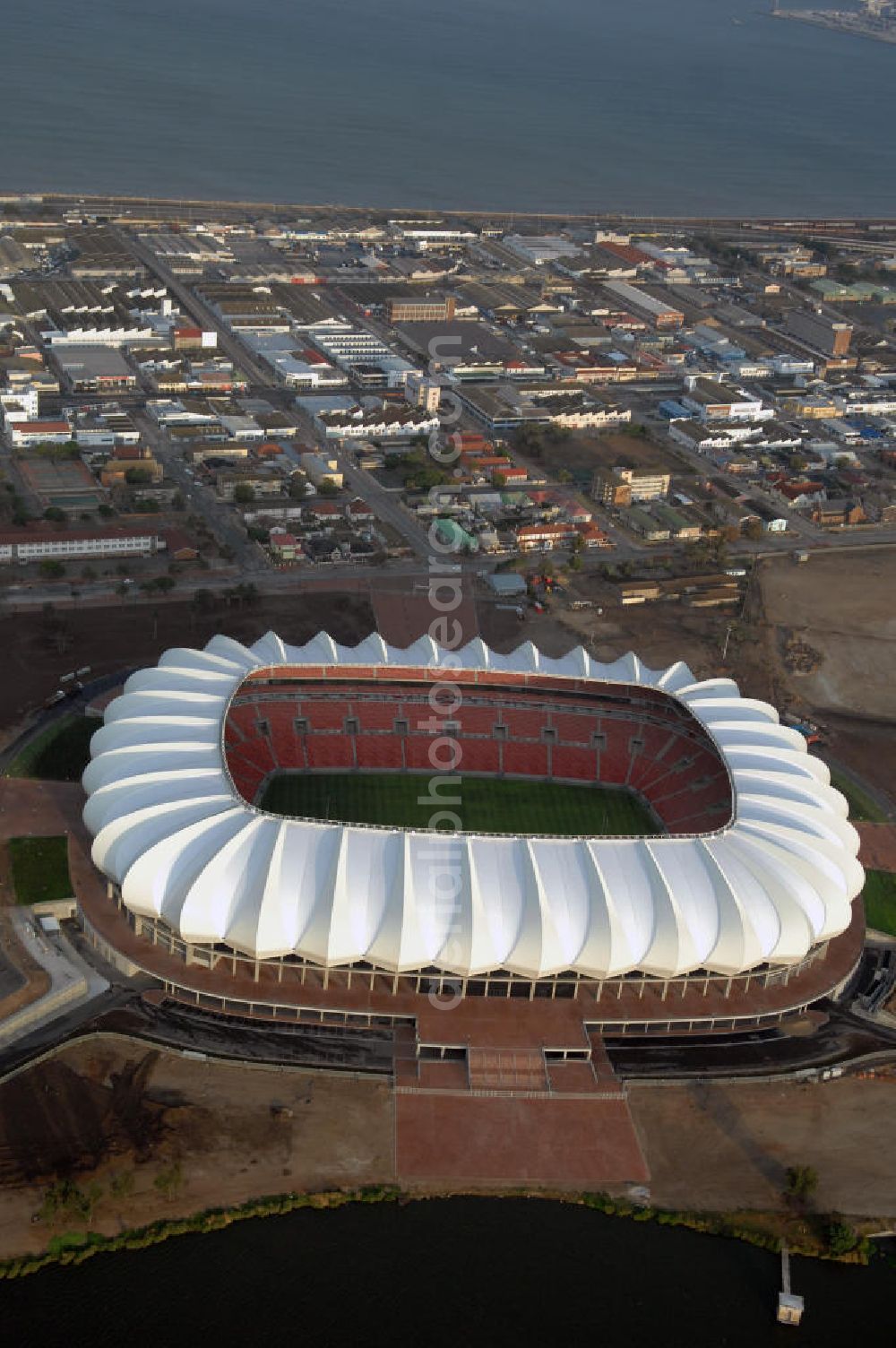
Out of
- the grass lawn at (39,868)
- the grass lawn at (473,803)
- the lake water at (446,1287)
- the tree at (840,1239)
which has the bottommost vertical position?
the lake water at (446,1287)

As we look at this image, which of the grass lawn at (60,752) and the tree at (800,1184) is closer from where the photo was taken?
the tree at (800,1184)

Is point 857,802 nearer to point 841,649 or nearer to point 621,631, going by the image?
point 841,649

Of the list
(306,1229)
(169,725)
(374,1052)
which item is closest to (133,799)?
(169,725)

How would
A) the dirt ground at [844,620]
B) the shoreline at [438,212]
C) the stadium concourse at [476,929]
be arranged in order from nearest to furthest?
1. the stadium concourse at [476,929]
2. the dirt ground at [844,620]
3. the shoreline at [438,212]

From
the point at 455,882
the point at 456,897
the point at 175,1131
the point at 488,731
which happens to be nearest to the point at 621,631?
the point at 488,731

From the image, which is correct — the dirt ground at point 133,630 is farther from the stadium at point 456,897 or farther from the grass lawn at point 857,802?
the grass lawn at point 857,802

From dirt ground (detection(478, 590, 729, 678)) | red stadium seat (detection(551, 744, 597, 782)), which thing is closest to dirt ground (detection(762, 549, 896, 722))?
dirt ground (detection(478, 590, 729, 678))

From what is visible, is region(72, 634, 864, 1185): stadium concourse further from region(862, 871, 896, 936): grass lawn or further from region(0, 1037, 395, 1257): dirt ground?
region(0, 1037, 395, 1257): dirt ground

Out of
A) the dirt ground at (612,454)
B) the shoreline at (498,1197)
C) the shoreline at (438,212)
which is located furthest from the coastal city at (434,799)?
the shoreline at (438,212)
